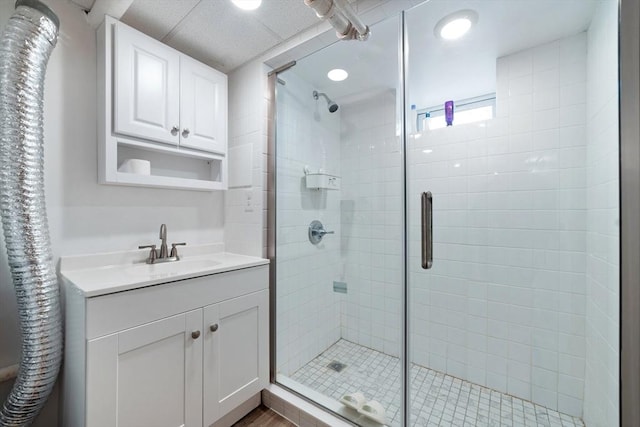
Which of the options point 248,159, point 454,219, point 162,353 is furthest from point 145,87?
point 454,219

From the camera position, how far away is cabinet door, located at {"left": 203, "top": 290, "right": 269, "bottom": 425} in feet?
4.11

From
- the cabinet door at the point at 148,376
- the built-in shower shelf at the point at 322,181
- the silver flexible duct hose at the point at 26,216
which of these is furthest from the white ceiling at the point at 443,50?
the cabinet door at the point at 148,376

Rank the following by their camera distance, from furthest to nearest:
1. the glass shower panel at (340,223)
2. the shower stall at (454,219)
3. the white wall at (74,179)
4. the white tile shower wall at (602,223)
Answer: the glass shower panel at (340,223), the shower stall at (454,219), the white wall at (74,179), the white tile shower wall at (602,223)

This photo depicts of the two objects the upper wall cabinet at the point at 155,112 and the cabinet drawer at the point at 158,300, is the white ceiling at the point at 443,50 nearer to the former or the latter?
the upper wall cabinet at the point at 155,112

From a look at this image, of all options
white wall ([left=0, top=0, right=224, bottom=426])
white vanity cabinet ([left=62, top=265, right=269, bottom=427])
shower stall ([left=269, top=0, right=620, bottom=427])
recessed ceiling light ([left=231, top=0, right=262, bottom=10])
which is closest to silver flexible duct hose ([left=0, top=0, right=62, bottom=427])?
white vanity cabinet ([left=62, top=265, right=269, bottom=427])

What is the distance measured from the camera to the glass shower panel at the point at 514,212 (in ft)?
4.17

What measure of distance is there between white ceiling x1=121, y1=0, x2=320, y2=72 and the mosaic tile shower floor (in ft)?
6.50

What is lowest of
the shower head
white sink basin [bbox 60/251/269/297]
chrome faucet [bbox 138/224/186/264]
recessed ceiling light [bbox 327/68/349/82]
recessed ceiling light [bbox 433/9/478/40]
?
white sink basin [bbox 60/251/269/297]

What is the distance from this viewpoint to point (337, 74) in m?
1.82

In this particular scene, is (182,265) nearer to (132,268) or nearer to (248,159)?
(132,268)

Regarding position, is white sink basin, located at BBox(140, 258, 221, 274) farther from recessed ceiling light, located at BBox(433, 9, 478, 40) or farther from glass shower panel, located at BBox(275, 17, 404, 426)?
recessed ceiling light, located at BBox(433, 9, 478, 40)

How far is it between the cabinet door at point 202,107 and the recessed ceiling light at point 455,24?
1.31m

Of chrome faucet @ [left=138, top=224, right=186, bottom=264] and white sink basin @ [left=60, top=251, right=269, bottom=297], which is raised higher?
chrome faucet @ [left=138, top=224, right=186, bottom=264]

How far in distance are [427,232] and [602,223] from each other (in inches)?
29.4
